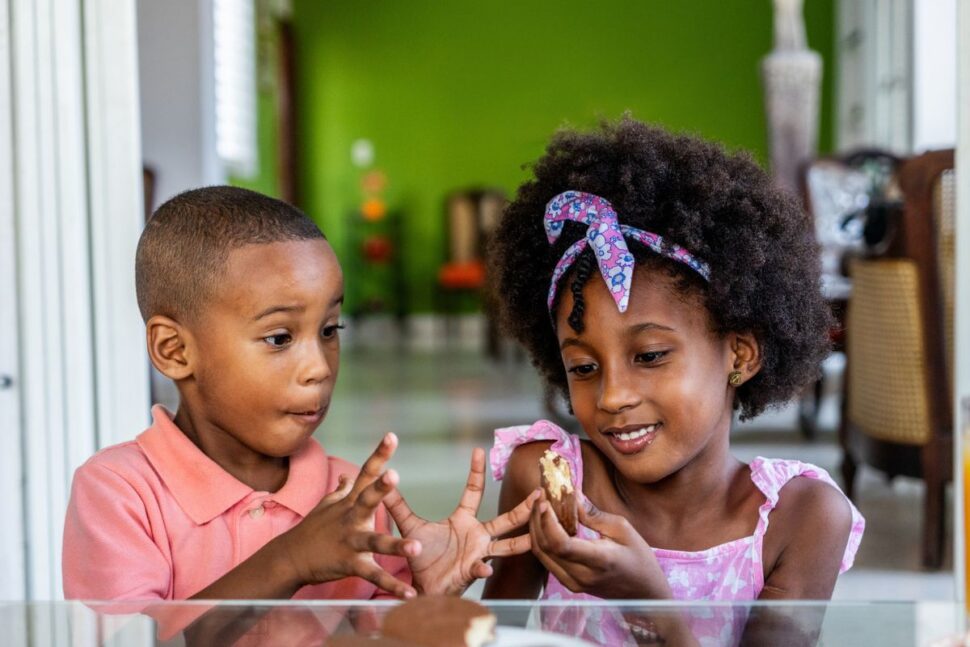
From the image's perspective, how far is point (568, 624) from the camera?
674 mm

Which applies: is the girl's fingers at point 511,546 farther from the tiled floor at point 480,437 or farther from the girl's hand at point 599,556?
the tiled floor at point 480,437

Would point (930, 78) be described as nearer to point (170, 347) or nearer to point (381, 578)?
point (170, 347)

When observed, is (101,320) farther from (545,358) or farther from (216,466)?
(545,358)

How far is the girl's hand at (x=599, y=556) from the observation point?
34.4 inches

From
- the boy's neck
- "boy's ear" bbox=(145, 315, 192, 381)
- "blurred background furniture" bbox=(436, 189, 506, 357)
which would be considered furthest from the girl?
"blurred background furniture" bbox=(436, 189, 506, 357)

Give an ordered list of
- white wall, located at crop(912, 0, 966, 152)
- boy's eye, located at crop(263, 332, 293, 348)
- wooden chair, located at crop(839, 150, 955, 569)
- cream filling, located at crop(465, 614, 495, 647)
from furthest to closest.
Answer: white wall, located at crop(912, 0, 966, 152), wooden chair, located at crop(839, 150, 955, 569), boy's eye, located at crop(263, 332, 293, 348), cream filling, located at crop(465, 614, 495, 647)

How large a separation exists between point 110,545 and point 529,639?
439 mm

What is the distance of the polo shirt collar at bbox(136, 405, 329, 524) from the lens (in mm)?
997

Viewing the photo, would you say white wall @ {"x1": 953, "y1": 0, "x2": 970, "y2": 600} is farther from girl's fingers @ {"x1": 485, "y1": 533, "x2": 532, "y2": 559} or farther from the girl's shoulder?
girl's fingers @ {"x1": 485, "y1": 533, "x2": 532, "y2": 559}

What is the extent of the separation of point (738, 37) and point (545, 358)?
7976 mm

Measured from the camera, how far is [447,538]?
914 mm

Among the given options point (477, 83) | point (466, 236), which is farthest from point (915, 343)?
point (477, 83)

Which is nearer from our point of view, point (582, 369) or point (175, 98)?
point (582, 369)

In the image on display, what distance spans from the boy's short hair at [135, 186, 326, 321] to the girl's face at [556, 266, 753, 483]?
0.28 m
